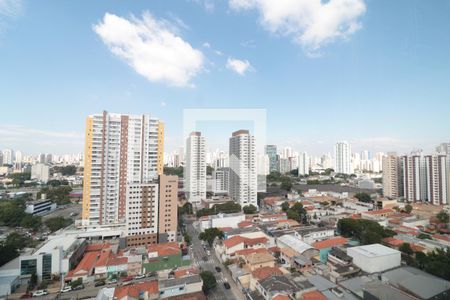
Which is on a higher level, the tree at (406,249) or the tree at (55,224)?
the tree at (406,249)

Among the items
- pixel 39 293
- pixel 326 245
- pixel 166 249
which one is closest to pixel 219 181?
pixel 166 249

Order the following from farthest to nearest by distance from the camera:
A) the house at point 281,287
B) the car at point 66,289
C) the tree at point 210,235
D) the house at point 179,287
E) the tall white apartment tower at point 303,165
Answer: the tall white apartment tower at point 303,165 → the tree at point 210,235 → the car at point 66,289 → the house at point 179,287 → the house at point 281,287

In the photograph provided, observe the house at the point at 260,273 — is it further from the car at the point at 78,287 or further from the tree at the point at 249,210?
the tree at the point at 249,210

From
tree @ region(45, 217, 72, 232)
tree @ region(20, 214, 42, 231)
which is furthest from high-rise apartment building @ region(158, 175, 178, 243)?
tree @ region(20, 214, 42, 231)

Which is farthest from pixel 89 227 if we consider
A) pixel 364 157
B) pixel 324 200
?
pixel 364 157

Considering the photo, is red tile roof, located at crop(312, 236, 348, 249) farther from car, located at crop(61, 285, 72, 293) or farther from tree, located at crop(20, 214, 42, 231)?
tree, located at crop(20, 214, 42, 231)

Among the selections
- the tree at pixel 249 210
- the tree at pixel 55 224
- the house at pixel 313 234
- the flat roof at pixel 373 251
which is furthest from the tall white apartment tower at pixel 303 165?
the tree at pixel 55 224
